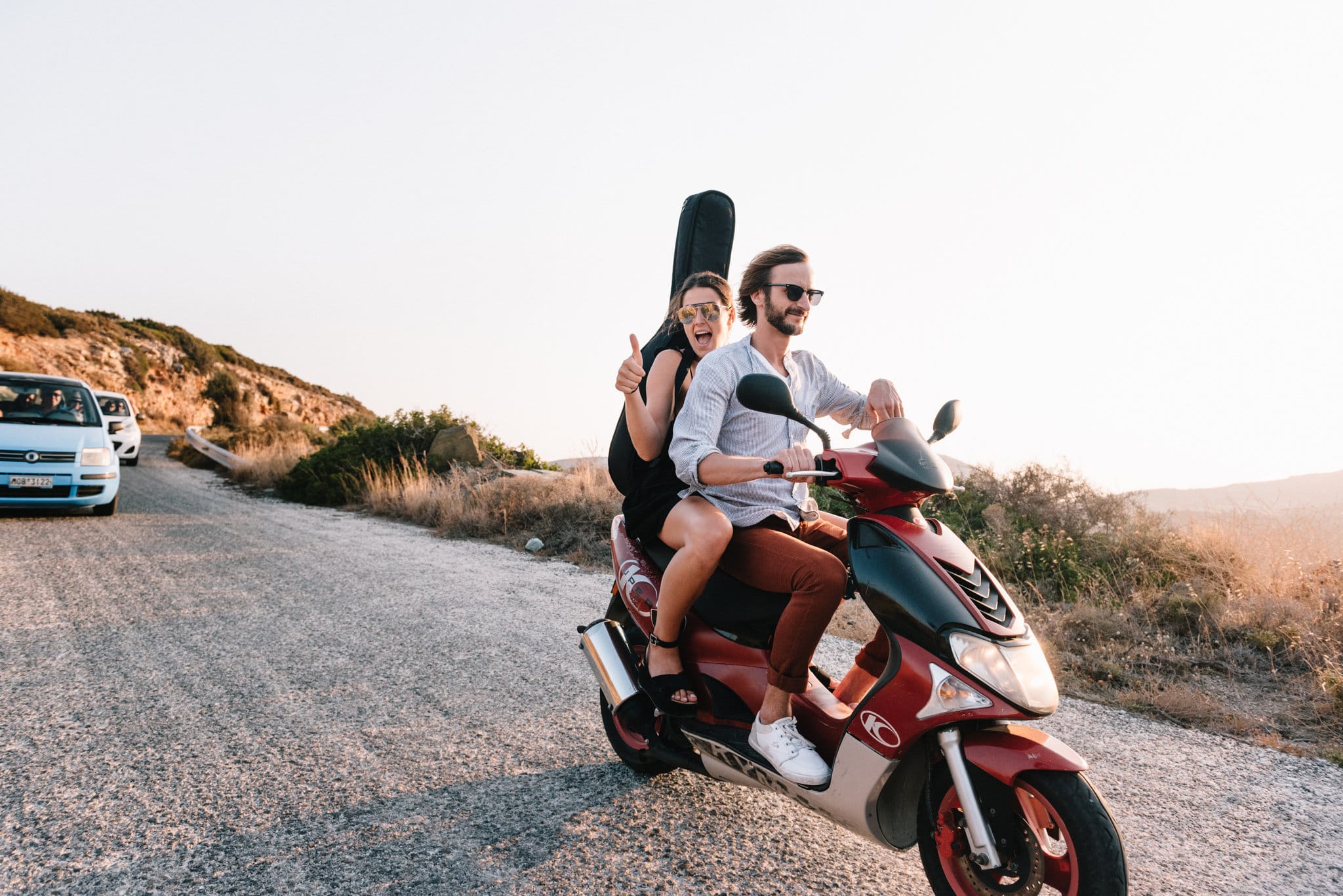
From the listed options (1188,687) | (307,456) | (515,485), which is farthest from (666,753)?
(307,456)

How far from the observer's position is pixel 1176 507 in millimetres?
7516

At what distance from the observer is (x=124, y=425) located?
1655 centimetres

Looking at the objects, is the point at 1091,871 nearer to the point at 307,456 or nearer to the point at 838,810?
the point at 838,810

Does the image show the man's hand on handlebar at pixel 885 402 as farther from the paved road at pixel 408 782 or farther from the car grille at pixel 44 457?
the car grille at pixel 44 457

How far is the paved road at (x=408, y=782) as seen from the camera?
236cm

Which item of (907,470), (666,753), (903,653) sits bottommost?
(666,753)

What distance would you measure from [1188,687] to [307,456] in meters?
14.3

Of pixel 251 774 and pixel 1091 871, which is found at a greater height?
pixel 1091 871

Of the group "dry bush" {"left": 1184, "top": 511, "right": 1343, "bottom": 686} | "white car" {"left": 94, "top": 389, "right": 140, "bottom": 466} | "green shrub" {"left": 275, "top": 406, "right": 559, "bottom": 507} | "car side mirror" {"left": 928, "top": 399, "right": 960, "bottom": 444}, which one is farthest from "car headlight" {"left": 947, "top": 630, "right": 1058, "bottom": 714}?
"white car" {"left": 94, "top": 389, "right": 140, "bottom": 466}

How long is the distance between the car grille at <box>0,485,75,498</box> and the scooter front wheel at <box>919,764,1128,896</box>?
10.3m

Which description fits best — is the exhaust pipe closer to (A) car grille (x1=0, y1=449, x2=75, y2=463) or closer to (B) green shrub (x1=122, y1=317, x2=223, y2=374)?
(A) car grille (x1=0, y1=449, x2=75, y2=463)

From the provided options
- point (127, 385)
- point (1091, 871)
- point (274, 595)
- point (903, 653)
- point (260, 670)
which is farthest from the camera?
point (127, 385)

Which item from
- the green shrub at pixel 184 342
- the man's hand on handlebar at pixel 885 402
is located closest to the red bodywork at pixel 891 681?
the man's hand on handlebar at pixel 885 402

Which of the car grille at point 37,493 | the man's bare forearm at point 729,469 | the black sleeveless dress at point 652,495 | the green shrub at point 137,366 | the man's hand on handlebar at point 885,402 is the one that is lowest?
the car grille at point 37,493
